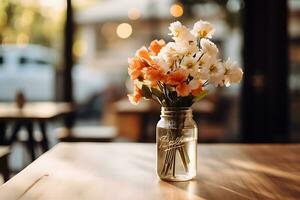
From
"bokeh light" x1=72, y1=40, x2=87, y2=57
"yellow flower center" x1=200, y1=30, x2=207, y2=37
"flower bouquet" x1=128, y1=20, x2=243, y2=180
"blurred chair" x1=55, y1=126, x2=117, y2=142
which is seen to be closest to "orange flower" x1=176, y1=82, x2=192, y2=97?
"flower bouquet" x1=128, y1=20, x2=243, y2=180

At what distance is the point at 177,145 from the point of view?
156cm

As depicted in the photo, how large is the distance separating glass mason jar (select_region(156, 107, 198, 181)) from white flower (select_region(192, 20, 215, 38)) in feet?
0.83

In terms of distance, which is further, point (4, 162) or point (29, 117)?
point (29, 117)

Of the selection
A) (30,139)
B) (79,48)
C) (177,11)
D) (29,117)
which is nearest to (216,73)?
(29,117)

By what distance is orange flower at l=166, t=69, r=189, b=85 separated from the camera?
1.49 meters

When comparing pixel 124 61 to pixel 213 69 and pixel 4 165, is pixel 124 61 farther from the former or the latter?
pixel 213 69

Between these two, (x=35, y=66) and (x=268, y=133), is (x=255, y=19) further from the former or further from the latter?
(x=35, y=66)

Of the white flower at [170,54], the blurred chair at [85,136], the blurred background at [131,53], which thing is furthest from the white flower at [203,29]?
the blurred background at [131,53]

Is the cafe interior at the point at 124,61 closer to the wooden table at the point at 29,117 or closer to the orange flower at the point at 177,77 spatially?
the wooden table at the point at 29,117

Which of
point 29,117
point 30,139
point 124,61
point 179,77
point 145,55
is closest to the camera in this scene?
point 179,77

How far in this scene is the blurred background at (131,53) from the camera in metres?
5.07

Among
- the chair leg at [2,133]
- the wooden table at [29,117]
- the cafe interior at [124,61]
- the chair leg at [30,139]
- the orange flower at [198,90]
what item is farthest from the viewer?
the cafe interior at [124,61]

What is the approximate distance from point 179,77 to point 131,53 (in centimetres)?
378

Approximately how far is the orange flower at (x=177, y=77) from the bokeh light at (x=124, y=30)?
3821 mm
